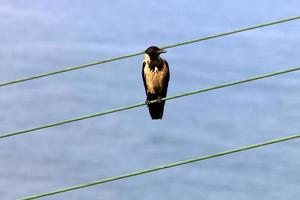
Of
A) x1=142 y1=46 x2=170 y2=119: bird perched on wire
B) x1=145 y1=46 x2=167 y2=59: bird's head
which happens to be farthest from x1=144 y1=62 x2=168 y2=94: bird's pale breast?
x1=145 y1=46 x2=167 y2=59: bird's head

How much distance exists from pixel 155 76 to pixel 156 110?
1.56ft

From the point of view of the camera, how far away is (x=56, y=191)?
9195 mm

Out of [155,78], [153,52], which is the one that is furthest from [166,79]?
[153,52]

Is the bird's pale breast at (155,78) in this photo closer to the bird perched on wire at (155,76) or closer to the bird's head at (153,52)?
the bird perched on wire at (155,76)

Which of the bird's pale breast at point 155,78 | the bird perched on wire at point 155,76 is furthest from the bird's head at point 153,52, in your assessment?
the bird's pale breast at point 155,78

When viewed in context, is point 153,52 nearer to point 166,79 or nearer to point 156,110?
point 166,79

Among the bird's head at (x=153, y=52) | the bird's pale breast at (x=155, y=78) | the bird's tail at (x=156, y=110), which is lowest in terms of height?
the bird's tail at (x=156, y=110)

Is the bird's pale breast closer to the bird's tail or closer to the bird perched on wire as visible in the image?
the bird perched on wire

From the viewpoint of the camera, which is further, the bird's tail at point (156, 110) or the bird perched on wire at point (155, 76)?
the bird's tail at point (156, 110)

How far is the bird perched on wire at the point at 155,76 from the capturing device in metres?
13.9

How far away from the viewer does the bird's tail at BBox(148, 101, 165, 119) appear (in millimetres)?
14031

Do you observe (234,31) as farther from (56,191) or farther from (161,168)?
(56,191)

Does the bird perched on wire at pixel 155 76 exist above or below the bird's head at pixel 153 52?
below

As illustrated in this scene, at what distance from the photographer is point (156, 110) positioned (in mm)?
14117
